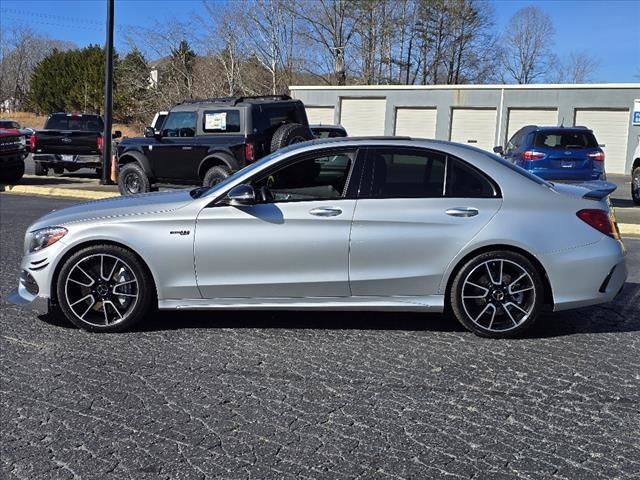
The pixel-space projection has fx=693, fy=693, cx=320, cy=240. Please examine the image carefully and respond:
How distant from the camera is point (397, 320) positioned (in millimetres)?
5789

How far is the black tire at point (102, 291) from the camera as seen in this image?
208 inches

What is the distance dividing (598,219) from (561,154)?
9308 mm

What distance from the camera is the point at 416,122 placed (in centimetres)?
3525

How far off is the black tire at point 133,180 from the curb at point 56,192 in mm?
950

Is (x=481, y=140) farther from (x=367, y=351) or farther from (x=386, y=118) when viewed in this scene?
(x=367, y=351)

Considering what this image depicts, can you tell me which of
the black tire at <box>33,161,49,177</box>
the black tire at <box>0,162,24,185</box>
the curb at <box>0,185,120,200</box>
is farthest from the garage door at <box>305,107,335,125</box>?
the curb at <box>0,185,120,200</box>

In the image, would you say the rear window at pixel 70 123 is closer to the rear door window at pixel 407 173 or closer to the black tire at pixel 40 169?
the black tire at pixel 40 169

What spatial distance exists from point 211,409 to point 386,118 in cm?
3288

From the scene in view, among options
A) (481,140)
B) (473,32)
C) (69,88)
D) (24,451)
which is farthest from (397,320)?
(69,88)

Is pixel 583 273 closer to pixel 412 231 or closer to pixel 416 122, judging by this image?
pixel 412 231

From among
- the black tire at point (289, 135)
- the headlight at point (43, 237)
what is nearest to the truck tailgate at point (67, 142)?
the black tire at point (289, 135)

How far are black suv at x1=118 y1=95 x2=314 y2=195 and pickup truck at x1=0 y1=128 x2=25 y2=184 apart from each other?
4.36 metres

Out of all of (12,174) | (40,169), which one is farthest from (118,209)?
(40,169)

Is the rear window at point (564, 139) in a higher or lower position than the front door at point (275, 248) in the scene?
higher
